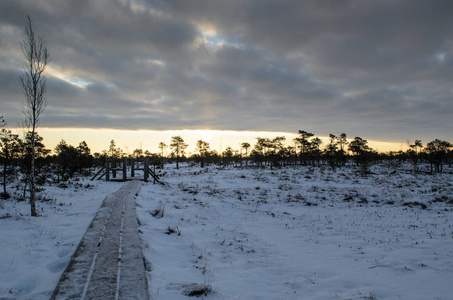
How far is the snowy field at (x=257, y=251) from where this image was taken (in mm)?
4980

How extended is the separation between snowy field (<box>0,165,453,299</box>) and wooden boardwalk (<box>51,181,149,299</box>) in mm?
332

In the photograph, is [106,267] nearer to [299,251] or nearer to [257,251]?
[257,251]

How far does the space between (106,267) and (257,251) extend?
490 cm

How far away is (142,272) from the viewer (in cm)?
495

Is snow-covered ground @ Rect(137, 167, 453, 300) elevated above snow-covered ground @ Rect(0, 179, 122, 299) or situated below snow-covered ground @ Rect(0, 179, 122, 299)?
below

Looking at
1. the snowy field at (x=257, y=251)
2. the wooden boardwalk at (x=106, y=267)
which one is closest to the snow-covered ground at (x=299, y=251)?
the snowy field at (x=257, y=251)

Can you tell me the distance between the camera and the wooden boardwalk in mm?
4117

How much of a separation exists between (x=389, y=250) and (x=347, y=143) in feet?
217

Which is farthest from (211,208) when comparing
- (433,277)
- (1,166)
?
(1,166)

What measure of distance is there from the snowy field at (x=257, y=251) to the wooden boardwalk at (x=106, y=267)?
0.33 meters

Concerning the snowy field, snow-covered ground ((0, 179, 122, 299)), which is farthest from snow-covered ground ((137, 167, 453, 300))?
snow-covered ground ((0, 179, 122, 299))

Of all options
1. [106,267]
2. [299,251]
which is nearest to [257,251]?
[299,251]

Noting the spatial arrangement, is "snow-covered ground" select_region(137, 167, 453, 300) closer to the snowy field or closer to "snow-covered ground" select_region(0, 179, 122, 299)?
the snowy field

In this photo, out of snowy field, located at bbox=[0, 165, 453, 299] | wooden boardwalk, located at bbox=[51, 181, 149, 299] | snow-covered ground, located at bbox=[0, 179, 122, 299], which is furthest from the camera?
snowy field, located at bbox=[0, 165, 453, 299]
